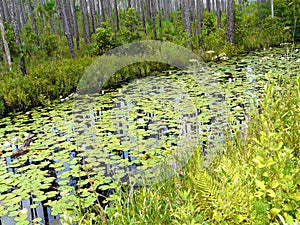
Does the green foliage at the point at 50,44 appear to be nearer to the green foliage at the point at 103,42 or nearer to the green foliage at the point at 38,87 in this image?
the green foliage at the point at 103,42

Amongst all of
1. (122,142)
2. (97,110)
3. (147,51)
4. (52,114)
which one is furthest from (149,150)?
(147,51)

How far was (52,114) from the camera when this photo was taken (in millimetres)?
5730

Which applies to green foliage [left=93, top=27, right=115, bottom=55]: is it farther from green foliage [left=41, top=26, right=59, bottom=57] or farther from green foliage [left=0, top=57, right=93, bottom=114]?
green foliage [left=41, top=26, right=59, bottom=57]

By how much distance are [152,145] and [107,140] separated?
2.24 ft

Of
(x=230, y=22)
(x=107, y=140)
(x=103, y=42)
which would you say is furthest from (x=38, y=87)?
(x=230, y=22)

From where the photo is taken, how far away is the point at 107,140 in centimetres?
426

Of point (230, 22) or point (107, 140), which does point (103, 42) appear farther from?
point (107, 140)

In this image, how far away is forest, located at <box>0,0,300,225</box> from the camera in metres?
1.42

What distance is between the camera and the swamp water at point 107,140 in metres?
3.03

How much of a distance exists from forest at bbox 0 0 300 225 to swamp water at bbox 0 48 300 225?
0.06 ft

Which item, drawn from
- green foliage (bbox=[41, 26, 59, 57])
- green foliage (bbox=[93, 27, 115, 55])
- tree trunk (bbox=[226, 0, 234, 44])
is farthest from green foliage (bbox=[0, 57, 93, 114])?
tree trunk (bbox=[226, 0, 234, 44])

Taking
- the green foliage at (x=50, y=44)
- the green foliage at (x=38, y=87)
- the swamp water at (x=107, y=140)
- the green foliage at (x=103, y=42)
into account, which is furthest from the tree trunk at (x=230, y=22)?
the green foliage at (x=50, y=44)

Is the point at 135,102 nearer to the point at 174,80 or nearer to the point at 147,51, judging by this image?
the point at 174,80

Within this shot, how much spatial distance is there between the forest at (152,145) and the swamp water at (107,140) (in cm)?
2
